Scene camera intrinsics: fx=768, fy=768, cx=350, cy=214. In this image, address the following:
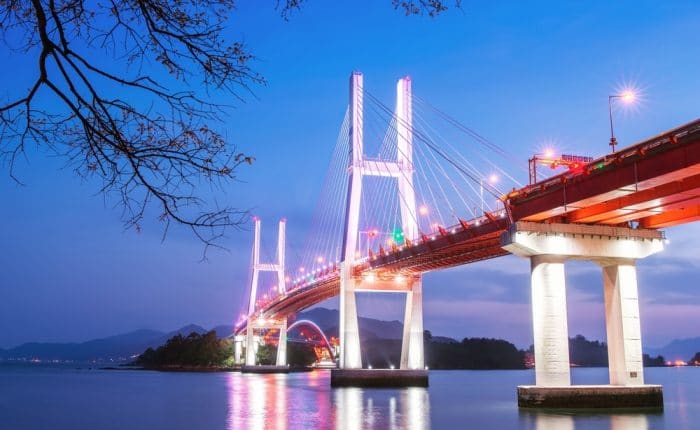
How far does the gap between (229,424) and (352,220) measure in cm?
2364

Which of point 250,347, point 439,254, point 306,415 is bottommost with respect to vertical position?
point 306,415

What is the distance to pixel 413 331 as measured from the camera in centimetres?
5597

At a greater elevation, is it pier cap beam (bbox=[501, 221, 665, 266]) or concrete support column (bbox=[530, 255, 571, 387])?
pier cap beam (bbox=[501, 221, 665, 266])

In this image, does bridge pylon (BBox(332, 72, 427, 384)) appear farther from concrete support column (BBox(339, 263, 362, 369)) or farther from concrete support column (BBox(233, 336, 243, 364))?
concrete support column (BBox(233, 336, 243, 364))

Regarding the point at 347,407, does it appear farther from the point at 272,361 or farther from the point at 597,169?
the point at 272,361

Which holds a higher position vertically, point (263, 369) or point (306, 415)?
point (263, 369)

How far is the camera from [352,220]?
5328 cm

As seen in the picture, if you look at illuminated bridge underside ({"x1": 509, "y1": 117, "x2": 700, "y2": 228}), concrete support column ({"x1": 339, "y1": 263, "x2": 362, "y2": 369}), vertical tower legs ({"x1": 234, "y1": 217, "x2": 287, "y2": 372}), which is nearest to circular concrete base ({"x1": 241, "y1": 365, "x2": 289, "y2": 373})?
vertical tower legs ({"x1": 234, "y1": 217, "x2": 287, "y2": 372})

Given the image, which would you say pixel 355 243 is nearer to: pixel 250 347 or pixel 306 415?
pixel 306 415

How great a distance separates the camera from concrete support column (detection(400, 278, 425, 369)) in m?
55.9

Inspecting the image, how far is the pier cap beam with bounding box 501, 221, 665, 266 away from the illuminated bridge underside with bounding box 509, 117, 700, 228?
428 millimetres

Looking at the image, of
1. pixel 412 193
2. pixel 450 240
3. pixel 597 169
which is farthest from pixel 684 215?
pixel 412 193

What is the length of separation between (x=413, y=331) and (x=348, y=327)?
17.4 feet

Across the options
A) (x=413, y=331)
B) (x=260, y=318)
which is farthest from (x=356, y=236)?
(x=260, y=318)
